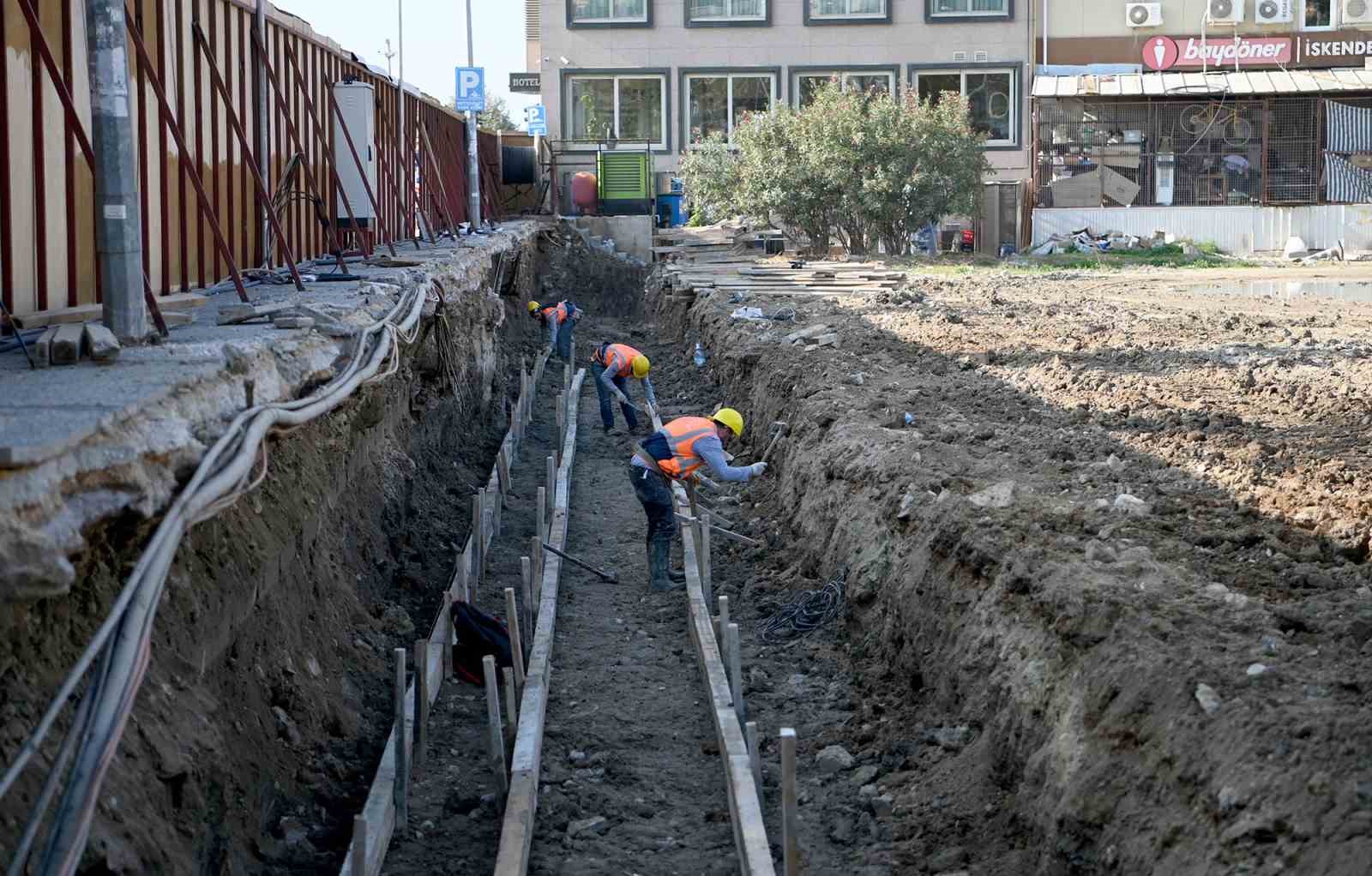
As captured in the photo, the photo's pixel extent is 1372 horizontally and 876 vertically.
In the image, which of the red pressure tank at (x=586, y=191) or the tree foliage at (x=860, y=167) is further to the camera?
the red pressure tank at (x=586, y=191)

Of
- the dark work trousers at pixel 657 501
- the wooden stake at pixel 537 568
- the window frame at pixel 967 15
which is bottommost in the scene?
the wooden stake at pixel 537 568

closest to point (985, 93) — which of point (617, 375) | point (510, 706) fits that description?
point (617, 375)

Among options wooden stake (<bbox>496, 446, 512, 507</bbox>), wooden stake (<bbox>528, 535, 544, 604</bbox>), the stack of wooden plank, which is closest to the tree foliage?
the stack of wooden plank

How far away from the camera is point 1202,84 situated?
112 ft

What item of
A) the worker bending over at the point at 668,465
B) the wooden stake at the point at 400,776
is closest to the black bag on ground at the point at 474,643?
the wooden stake at the point at 400,776

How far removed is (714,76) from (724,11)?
1.65m

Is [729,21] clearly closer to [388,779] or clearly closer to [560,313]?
[560,313]

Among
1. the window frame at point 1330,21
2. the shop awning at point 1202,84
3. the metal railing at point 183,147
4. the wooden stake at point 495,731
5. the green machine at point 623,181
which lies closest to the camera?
the wooden stake at point 495,731

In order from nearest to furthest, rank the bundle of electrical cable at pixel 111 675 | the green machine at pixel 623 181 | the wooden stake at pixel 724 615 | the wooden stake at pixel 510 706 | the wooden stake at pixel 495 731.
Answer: the bundle of electrical cable at pixel 111 675, the wooden stake at pixel 495 731, the wooden stake at pixel 510 706, the wooden stake at pixel 724 615, the green machine at pixel 623 181

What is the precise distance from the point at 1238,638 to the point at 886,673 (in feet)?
9.70

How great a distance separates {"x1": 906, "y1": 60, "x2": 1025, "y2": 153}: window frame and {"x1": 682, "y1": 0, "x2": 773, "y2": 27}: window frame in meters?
3.86

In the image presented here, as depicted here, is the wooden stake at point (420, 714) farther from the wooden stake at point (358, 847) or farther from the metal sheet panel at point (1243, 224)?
the metal sheet panel at point (1243, 224)

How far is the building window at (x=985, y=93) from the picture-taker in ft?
129

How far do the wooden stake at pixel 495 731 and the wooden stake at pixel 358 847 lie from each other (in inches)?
60.6
